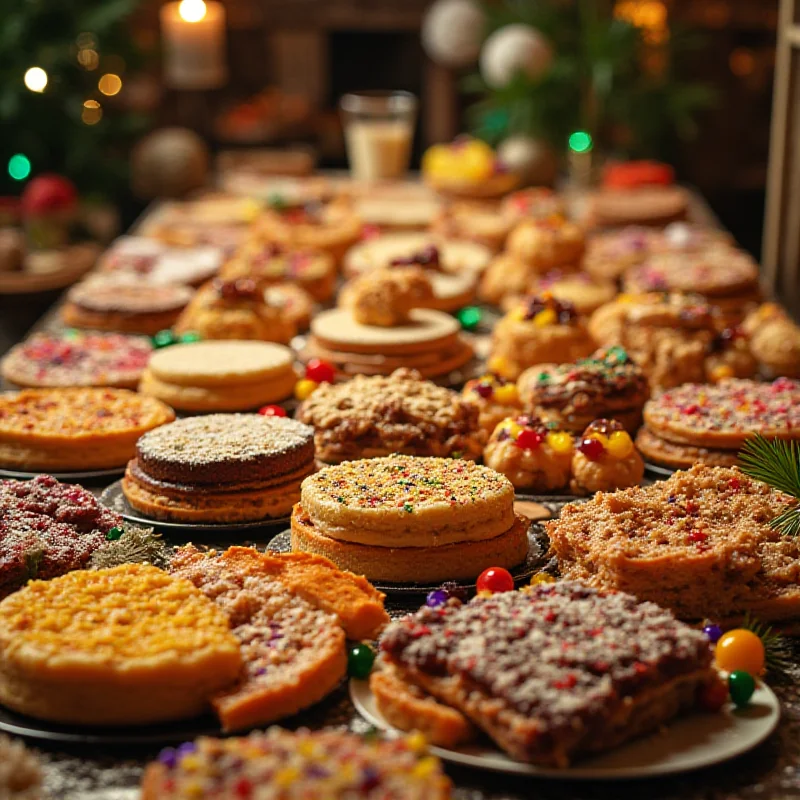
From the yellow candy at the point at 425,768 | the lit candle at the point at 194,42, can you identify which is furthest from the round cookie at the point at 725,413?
the lit candle at the point at 194,42

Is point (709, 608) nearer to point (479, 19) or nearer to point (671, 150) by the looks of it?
point (479, 19)

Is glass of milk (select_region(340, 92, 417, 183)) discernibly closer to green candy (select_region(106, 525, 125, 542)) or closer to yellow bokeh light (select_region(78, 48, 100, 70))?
yellow bokeh light (select_region(78, 48, 100, 70))

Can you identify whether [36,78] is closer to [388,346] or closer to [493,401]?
[388,346]

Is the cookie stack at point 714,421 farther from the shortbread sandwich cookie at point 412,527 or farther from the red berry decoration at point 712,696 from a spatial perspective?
the red berry decoration at point 712,696

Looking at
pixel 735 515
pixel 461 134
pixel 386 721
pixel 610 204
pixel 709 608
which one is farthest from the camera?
pixel 461 134

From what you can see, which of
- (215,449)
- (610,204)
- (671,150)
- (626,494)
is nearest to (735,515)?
(626,494)

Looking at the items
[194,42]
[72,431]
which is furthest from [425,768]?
[194,42]
